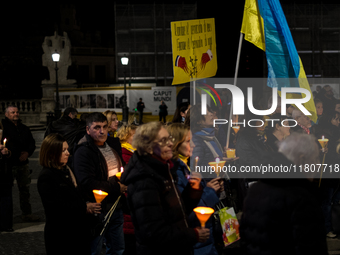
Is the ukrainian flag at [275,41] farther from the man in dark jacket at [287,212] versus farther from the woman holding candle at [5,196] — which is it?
the woman holding candle at [5,196]

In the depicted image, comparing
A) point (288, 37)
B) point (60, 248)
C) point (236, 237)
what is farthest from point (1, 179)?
point (288, 37)

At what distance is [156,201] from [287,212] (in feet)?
2.56

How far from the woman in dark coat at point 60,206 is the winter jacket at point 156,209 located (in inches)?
35.4

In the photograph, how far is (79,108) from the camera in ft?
92.2

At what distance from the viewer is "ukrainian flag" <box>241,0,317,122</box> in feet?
18.2

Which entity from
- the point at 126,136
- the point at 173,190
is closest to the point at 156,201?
the point at 173,190

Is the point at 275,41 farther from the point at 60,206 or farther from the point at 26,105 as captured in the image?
the point at 26,105

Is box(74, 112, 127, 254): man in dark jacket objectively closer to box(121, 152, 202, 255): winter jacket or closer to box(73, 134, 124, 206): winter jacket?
box(73, 134, 124, 206): winter jacket

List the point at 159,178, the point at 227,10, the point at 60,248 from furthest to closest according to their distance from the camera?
the point at 227,10, the point at 60,248, the point at 159,178

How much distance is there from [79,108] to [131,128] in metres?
24.1

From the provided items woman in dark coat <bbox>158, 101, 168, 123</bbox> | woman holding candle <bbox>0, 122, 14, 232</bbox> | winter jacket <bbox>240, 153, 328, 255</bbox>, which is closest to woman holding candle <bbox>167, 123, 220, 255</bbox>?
winter jacket <bbox>240, 153, 328, 255</bbox>

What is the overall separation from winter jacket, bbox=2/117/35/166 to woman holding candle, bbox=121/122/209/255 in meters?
4.05

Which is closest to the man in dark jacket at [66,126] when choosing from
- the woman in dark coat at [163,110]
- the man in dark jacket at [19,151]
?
the man in dark jacket at [19,151]

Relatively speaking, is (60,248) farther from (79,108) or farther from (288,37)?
(79,108)
